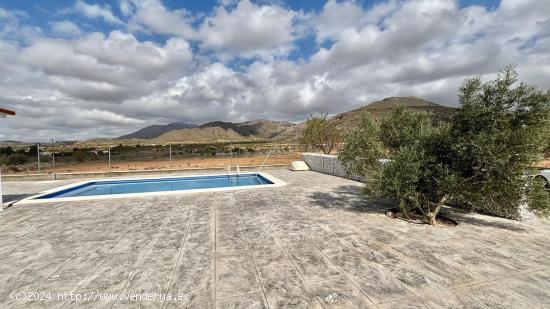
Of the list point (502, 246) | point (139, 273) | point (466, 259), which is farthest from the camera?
point (502, 246)

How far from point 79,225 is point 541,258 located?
26.8ft

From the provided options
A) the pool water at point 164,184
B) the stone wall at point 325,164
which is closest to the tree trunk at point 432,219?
the stone wall at point 325,164

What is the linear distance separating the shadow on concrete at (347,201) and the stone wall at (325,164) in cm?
268

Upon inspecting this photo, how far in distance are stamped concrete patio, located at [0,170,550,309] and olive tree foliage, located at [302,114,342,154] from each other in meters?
13.1

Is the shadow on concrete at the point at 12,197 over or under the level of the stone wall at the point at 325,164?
under

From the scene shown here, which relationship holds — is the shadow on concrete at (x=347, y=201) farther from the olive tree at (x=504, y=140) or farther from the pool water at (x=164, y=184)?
the pool water at (x=164, y=184)

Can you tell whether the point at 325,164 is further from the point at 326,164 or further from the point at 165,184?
the point at 165,184

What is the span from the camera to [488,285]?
3.00 metres

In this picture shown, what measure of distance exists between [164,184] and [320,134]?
36.9ft

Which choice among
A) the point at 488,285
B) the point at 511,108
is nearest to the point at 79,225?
the point at 488,285

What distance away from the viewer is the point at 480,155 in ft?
14.6

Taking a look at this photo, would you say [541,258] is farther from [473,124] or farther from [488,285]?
[473,124]

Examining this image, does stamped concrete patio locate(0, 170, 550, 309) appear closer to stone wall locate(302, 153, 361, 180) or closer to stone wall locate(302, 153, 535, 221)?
stone wall locate(302, 153, 535, 221)

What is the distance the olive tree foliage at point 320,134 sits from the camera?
19.0 m
